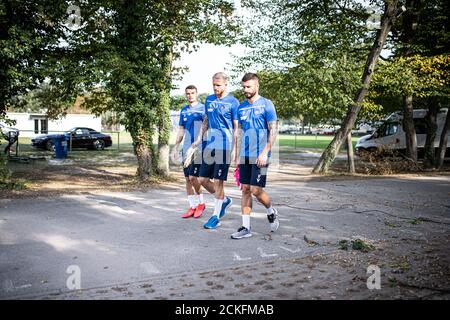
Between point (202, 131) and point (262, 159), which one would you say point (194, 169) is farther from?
point (262, 159)

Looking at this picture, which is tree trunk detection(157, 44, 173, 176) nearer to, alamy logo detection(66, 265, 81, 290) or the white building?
alamy logo detection(66, 265, 81, 290)

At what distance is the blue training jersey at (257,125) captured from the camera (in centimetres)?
559

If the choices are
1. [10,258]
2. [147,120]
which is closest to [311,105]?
[147,120]

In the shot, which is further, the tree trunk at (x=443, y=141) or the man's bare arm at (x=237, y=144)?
the tree trunk at (x=443, y=141)

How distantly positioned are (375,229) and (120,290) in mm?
4217


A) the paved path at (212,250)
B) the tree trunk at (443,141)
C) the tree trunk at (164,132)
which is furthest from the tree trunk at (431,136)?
the tree trunk at (164,132)

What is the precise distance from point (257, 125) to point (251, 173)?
0.70 m

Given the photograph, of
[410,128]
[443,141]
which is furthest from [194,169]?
[443,141]

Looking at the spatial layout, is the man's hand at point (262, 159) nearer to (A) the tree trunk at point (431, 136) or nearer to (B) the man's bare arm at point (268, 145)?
(B) the man's bare arm at point (268, 145)

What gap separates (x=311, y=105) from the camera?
14.1m

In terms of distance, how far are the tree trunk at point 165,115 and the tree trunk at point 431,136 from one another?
11785 millimetres

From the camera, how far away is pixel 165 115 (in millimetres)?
12562
